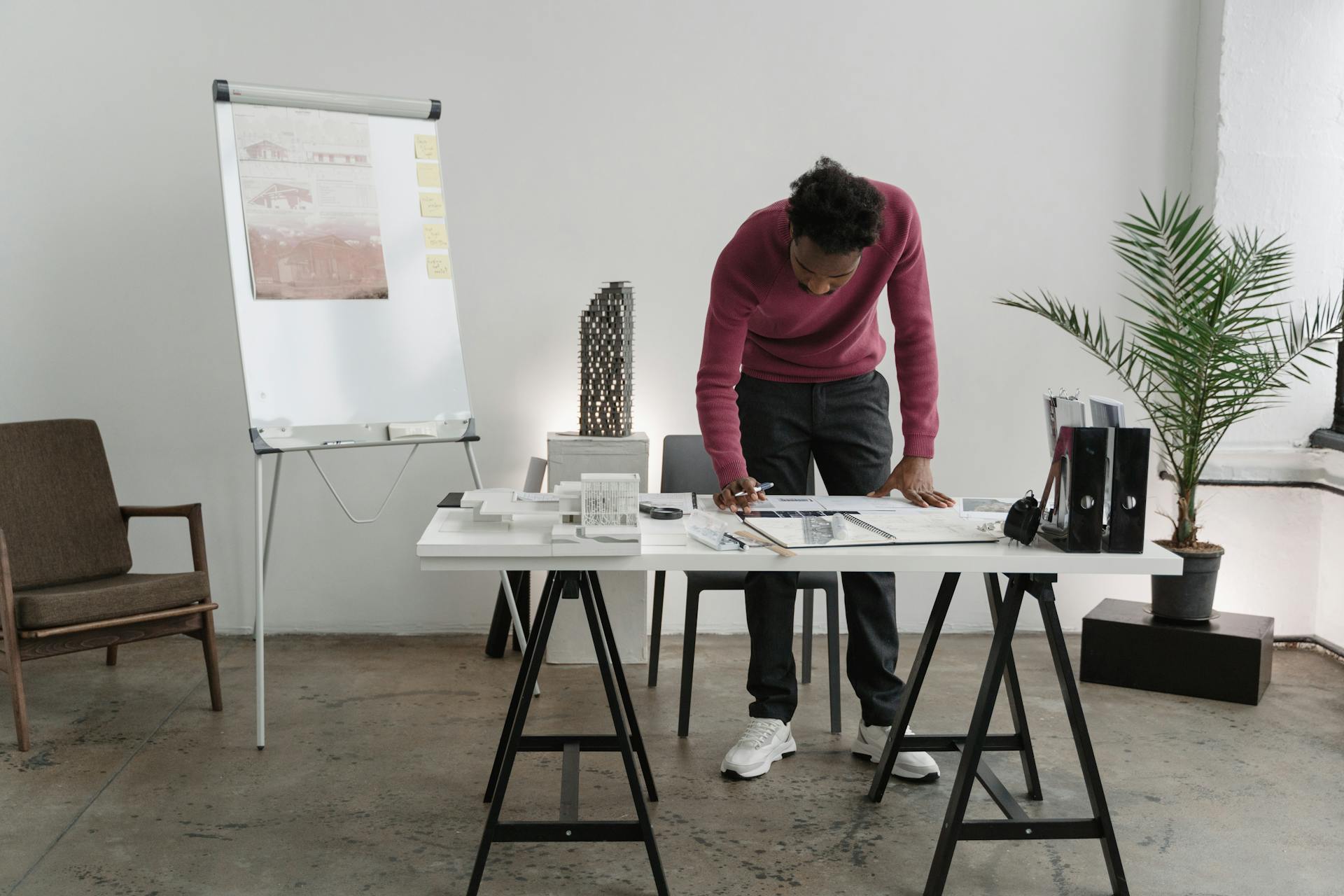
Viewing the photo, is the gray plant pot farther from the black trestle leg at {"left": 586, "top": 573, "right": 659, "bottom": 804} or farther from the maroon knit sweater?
the black trestle leg at {"left": 586, "top": 573, "right": 659, "bottom": 804}

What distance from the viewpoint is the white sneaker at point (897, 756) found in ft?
8.99

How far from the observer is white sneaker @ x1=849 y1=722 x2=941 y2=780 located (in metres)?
2.74

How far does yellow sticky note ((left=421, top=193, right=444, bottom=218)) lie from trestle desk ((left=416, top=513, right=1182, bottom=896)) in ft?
5.08

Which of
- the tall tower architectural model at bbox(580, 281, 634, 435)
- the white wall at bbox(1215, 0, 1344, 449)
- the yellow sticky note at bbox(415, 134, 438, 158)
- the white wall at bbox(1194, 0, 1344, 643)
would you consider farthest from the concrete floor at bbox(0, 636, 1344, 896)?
the yellow sticky note at bbox(415, 134, 438, 158)

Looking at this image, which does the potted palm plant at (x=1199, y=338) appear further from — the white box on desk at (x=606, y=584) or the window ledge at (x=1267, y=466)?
the white box on desk at (x=606, y=584)

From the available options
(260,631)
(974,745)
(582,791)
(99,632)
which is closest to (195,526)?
(99,632)

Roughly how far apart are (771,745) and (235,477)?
2.34 metres

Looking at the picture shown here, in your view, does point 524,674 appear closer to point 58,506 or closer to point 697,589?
point 697,589

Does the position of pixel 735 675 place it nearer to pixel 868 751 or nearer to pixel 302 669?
pixel 868 751

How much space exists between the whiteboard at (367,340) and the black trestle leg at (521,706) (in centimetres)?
136

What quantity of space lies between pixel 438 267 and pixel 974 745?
221 centimetres

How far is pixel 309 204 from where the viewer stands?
10.7 ft

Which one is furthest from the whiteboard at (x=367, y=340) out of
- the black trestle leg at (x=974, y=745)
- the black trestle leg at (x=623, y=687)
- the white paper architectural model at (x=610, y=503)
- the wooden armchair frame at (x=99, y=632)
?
the black trestle leg at (x=974, y=745)

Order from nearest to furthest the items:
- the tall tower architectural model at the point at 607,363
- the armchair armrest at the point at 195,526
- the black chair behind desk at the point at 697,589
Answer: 1. the black chair behind desk at the point at 697,589
2. the armchair armrest at the point at 195,526
3. the tall tower architectural model at the point at 607,363
